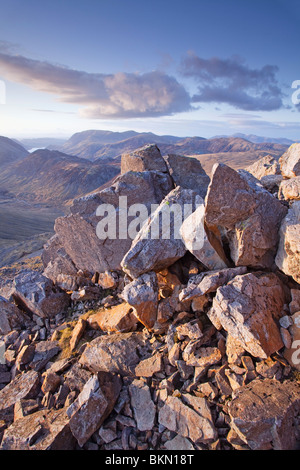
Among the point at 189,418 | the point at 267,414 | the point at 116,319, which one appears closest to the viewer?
the point at 267,414

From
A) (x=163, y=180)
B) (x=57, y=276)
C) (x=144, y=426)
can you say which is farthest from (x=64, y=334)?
(x=163, y=180)

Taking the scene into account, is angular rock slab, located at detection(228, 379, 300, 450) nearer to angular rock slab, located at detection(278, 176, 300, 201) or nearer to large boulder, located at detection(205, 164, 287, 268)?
large boulder, located at detection(205, 164, 287, 268)

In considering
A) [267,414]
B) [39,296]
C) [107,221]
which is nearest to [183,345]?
[267,414]

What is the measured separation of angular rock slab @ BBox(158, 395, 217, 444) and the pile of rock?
0.02 meters

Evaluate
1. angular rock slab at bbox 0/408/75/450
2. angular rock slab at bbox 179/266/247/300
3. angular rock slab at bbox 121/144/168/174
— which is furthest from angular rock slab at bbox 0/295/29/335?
angular rock slab at bbox 121/144/168/174

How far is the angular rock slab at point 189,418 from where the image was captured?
20.8ft

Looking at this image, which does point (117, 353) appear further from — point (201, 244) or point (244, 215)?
point (244, 215)

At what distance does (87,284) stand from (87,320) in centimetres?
247

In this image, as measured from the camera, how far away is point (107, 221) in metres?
13.5

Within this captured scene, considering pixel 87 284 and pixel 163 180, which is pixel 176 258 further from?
pixel 163 180

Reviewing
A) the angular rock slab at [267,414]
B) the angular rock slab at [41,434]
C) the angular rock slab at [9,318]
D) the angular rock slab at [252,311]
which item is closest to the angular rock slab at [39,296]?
the angular rock slab at [9,318]

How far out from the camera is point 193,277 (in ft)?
29.6

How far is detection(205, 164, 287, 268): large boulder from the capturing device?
8109 mm

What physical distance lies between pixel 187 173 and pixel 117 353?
37.2 feet
